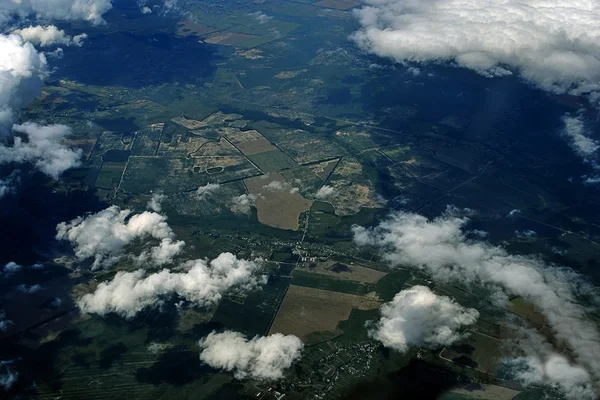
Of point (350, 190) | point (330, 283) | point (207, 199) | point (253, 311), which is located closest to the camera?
point (253, 311)

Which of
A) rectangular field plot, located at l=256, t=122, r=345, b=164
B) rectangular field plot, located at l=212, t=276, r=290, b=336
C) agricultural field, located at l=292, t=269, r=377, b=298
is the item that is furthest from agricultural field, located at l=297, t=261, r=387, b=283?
rectangular field plot, located at l=256, t=122, r=345, b=164

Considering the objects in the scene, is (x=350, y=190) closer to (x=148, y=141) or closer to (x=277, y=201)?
(x=277, y=201)

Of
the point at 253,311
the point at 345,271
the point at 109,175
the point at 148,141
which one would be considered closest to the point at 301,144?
the point at 148,141

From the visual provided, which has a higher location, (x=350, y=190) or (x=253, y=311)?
(x=350, y=190)

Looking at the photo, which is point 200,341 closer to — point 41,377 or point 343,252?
point 41,377

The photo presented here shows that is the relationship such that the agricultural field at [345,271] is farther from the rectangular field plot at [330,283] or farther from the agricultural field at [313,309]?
the agricultural field at [313,309]

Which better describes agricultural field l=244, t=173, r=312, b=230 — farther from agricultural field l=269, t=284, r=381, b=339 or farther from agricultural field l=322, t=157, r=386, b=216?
agricultural field l=269, t=284, r=381, b=339
